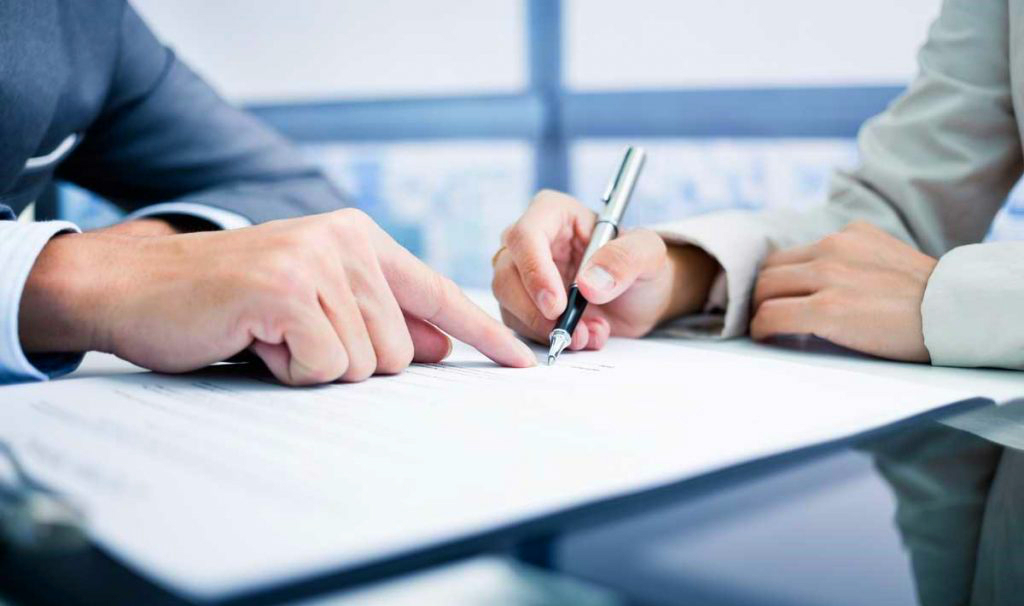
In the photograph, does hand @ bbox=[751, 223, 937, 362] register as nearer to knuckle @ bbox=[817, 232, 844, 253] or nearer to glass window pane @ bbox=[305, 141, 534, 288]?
knuckle @ bbox=[817, 232, 844, 253]

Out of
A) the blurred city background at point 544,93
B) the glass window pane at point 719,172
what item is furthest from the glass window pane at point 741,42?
the glass window pane at point 719,172

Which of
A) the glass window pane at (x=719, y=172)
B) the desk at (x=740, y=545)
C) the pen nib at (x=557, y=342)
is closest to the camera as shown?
the desk at (x=740, y=545)

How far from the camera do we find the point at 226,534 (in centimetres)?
23

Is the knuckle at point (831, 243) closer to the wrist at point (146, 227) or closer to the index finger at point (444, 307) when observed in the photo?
the index finger at point (444, 307)

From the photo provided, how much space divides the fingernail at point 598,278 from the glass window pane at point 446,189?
1.54 meters

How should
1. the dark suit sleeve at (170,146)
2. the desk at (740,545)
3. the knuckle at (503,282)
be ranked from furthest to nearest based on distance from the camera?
the dark suit sleeve at (170,146) < the knuckle at (503,282) < the desk at (740,545)

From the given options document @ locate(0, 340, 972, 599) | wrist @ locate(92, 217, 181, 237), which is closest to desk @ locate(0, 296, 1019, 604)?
document @ locate(0, 340, 972, 599)

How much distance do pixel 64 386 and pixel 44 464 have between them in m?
0.16

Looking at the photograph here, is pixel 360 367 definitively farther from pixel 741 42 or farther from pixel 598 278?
pixel 741 42

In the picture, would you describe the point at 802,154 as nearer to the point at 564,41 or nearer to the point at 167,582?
the point at 564,41

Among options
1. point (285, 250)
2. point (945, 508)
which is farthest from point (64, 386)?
point (945, 508)

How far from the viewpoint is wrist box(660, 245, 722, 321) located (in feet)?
2.30

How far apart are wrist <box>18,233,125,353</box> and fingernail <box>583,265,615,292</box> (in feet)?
0.96

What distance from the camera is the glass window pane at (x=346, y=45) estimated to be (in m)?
2.13
